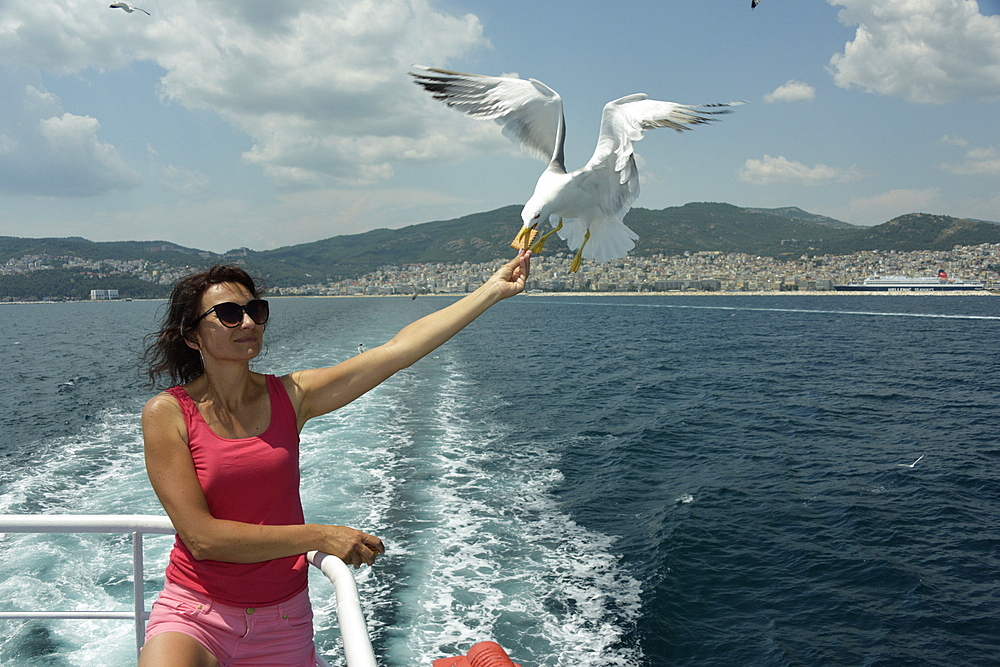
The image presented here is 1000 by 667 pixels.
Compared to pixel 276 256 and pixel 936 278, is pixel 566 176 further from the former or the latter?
pixel 276 256

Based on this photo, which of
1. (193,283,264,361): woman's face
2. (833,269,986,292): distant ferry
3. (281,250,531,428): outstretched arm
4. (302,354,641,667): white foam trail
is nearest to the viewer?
(193,283,264,361): woman's face

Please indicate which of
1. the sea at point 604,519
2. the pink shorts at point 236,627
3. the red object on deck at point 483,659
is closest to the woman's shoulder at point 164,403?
the pink shorts at point 236,627

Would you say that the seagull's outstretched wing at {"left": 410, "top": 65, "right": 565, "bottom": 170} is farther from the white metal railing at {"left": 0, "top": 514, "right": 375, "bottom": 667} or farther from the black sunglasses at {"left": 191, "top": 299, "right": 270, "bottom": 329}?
the white metal railing at {"left": 0, "top": 514, "right": 375, "bottom": 667}

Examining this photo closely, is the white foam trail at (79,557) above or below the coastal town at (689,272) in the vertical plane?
below

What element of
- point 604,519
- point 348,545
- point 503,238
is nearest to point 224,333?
point 348,545

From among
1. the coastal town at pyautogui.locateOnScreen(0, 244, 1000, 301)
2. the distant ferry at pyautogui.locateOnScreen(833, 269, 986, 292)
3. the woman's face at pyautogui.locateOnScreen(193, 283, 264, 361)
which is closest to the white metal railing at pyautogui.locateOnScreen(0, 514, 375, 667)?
the woman's face at pyautogui.locateOnScreen(193, 283, 264, 361)

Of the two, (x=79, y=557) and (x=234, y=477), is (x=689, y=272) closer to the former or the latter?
(x=79, y=557)

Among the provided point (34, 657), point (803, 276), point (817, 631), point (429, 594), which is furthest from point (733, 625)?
point (803, 276)

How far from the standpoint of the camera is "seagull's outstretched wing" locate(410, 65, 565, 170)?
3514 millimetres

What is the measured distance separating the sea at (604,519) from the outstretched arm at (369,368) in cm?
131

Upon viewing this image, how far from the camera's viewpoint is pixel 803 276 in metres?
139

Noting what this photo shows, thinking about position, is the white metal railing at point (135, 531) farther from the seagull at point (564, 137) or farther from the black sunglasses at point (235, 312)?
the seagull at point (564, 137)

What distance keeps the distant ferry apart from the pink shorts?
458ft

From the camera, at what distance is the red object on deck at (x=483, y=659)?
3.98 metres
